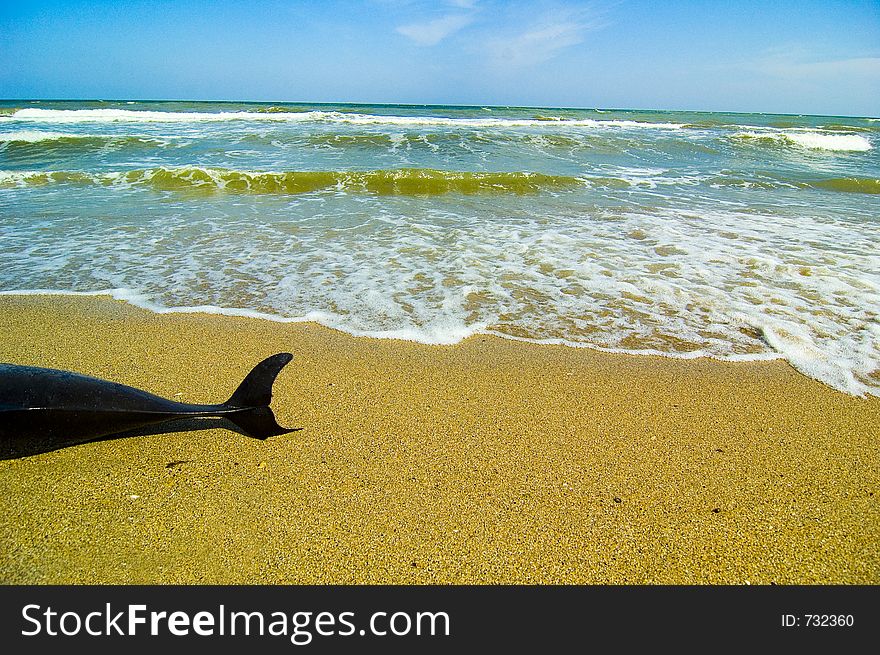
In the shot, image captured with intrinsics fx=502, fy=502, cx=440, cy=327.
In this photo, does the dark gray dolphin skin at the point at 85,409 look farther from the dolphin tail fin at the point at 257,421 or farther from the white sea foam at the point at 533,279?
the white sea foam at the point at 533,279

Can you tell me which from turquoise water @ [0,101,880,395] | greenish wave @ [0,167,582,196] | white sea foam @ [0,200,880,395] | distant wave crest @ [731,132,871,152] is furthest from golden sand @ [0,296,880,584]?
distant wave crest @ [731,132,871,152]

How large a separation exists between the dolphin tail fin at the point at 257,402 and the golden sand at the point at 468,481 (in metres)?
A: 0.10

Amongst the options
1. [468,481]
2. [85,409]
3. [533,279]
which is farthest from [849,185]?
[85,409]

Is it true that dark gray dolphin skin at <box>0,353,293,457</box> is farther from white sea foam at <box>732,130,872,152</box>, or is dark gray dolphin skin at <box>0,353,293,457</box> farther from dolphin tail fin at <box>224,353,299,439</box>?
white sea foam at <box>732,130,872,152</box>

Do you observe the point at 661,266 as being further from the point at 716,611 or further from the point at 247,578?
the point at 247,578

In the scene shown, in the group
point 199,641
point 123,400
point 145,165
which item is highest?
point 145,165

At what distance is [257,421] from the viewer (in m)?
2.38

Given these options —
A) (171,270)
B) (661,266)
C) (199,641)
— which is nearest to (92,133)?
(171,270)

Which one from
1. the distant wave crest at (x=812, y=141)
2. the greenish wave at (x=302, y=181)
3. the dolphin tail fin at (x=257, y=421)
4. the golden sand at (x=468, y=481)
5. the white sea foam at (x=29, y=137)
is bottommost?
the golden sand at (x=468, y=481)

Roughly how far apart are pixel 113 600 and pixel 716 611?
1.97 meters

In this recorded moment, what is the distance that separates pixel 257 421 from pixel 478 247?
4168mm

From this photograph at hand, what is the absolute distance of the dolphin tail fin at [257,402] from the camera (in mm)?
2350

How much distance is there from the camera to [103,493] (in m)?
2.09

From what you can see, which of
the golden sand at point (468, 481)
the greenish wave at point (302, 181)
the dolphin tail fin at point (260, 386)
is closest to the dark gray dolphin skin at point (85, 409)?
the dolphin tail fin at point (260, 386)
